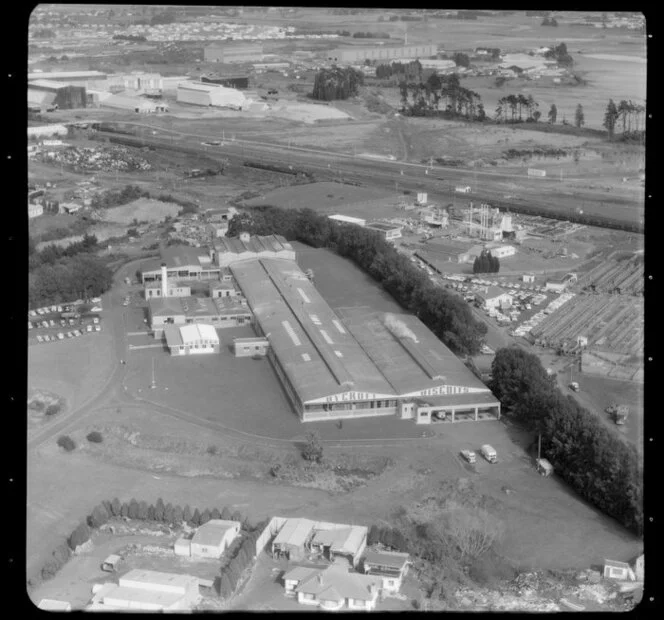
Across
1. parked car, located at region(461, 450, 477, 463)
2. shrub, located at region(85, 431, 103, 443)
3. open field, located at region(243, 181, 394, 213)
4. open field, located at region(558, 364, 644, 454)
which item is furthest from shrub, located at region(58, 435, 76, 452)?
open field, located at region(243, 181, 394, 213)

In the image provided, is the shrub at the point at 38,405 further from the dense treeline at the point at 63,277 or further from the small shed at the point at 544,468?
the small shed at the point at 544,468

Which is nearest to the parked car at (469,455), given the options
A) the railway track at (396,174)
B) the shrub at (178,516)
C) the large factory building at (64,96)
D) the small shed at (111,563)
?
the shrub at (178,516)

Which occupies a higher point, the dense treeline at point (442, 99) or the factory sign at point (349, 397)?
the dense treeline at point (442, 99)

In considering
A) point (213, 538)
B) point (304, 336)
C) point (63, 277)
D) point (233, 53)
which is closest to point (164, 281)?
point (63, 277)

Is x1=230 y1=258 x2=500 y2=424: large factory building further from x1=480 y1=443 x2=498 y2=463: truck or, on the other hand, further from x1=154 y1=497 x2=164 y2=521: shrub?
x1=154 y1=497 x2=164 y2=521: shrub

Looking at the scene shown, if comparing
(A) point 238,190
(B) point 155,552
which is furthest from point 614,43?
(A) point 238,190
